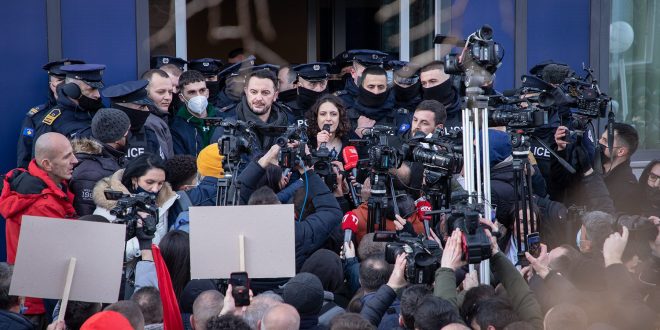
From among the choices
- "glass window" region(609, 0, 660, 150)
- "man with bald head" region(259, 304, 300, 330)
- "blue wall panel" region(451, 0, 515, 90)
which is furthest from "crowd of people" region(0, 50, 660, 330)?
"glass window" region(609, 0, 660, 150)

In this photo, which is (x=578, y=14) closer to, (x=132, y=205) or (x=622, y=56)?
(x=622, y=56)

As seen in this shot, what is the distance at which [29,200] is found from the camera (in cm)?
684

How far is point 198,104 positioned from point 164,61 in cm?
85

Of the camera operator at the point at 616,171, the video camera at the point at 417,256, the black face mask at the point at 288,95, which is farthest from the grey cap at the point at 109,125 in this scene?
the camera operator at the point at 616,171

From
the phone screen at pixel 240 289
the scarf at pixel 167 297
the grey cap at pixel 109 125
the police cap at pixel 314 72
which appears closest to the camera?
the phone screen at pixel 240 289

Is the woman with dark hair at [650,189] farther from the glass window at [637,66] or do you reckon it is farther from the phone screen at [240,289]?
the phone screen at [240,289]

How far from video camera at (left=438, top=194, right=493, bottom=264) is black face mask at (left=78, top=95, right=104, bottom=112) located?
324 cm

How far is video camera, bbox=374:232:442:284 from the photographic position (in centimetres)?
573

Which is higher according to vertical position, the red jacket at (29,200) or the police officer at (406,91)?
the police officer at (406,91)

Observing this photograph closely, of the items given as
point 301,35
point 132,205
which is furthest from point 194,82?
point 301,35

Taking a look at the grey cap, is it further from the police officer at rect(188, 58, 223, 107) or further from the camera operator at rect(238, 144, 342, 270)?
the police officer at rect(188, 58, 223, 107)

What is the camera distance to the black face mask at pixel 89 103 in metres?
7.98

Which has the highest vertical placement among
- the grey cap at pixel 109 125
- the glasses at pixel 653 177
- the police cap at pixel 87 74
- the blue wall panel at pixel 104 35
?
the blue wall panel at pixel 104 35

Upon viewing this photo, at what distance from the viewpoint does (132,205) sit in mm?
6191
